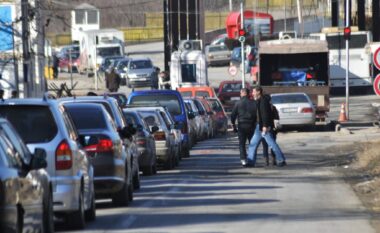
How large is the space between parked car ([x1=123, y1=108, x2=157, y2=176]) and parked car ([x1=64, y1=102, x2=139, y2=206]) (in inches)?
212

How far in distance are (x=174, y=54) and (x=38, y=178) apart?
51.0 meters

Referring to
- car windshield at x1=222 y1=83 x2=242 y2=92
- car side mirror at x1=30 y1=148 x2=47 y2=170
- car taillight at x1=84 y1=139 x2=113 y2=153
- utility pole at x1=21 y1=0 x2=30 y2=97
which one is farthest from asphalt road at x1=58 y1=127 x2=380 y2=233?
car windshield at x1=222 y1=83 x2=242 y2=92

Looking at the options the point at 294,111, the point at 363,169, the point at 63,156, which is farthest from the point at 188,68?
the point at 63,156

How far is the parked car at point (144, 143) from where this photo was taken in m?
24.9

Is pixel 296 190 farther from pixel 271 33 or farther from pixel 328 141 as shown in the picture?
pixel 271 33

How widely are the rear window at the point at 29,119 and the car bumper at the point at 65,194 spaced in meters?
0.61

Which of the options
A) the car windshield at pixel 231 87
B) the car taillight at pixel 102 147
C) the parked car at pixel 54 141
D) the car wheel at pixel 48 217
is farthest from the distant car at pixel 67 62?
the car wheel at pixel 48 217

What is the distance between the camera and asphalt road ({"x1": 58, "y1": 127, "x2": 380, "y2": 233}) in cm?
1608

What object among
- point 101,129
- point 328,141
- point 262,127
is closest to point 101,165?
point 101,129

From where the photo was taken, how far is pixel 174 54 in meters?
63.5

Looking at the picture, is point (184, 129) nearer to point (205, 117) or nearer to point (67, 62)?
point (205, 117)

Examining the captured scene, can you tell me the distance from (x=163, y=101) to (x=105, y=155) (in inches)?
581

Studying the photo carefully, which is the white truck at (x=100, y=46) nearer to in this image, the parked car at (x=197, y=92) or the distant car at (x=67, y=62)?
the distant car at (x=67, y=62)

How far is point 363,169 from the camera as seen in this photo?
1043 inches
